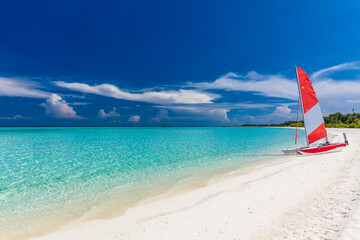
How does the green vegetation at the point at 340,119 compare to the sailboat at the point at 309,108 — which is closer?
the sailboat at the point at 309,108

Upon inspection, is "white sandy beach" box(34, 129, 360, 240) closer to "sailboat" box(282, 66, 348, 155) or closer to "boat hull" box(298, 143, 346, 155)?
"boat hull" box(298, 143, 346, 155)

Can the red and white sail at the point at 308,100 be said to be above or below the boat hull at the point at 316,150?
above

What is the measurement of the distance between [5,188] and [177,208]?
10126mm

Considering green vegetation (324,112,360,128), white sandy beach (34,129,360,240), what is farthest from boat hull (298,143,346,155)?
green vegetation (324,112,360,128)

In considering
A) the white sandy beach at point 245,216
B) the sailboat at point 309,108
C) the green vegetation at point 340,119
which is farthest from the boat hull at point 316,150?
the green vegetation at point 340,119

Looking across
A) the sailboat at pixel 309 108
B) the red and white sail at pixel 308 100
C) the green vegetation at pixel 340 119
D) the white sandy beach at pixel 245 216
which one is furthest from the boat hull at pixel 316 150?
the green vegetation at pixel 340 119

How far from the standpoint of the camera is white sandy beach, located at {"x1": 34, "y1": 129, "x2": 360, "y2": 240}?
15.2 ft

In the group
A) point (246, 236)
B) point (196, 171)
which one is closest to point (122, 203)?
point (246, 236)

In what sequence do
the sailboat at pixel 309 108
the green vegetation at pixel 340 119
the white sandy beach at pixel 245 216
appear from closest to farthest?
1. the white sandy beach at pixel 245 216
2. the sailboat at pixel 309 108
3. the green vegetation at pixel 340 119

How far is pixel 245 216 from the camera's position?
5.50 m

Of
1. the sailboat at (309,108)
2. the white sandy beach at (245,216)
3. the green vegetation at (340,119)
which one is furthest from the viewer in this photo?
the green vegetation at (340,119)

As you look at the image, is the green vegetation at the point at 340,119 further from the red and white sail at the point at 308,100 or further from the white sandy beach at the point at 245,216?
the white sandy beach at the point at 245,216

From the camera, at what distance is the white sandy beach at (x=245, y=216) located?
4621mm

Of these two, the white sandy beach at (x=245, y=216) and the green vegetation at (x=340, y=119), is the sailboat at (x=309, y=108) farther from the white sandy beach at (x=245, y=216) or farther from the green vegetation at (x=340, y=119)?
the green vegetation at (x=340, y=119)
